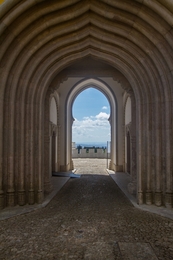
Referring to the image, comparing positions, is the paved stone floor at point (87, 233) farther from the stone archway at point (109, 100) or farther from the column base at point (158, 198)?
the stone archway at point (109, 100)

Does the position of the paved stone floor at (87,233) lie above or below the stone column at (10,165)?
below

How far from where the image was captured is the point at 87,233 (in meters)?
4.25

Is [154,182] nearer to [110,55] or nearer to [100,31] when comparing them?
[110,55]

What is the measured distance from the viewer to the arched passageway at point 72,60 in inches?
221

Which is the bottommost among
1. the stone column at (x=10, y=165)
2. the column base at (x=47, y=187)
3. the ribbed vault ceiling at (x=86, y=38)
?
the column base at (x=47, y=187)

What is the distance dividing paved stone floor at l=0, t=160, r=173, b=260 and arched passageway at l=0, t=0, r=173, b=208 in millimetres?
1060

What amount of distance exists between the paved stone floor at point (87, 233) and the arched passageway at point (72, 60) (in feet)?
3.48

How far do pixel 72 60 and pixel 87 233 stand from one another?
5254mm

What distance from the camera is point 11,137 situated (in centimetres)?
594

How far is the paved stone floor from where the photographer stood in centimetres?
346

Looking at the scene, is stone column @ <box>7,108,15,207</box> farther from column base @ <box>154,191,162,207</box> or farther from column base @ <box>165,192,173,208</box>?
column base @ <box>165,192,173,208</box>

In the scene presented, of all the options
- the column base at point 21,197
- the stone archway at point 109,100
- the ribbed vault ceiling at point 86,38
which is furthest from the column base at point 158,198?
the stone archway at point 109,100

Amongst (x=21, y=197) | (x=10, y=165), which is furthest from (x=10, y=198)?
(x=10, y=165)

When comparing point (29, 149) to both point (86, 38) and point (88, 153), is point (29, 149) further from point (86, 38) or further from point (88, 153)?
Result: point (88, 153)
